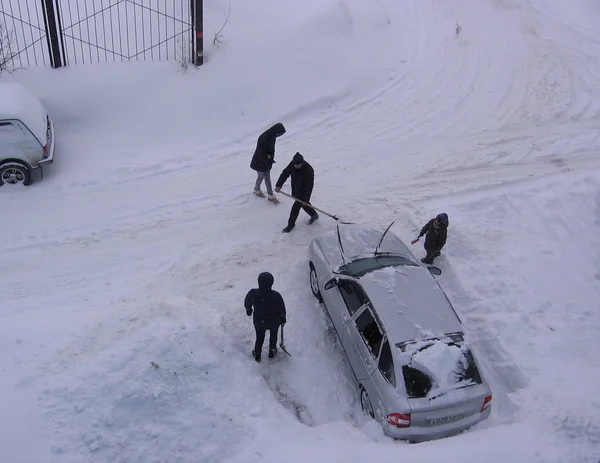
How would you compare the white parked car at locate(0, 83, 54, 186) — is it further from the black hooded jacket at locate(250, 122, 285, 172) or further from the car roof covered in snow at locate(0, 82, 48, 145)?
the black hooded jacket at locate(250, 122, 285, 172)

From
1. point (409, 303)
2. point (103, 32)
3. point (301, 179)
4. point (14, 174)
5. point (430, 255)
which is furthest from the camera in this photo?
point (103, 32)

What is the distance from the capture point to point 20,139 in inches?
389

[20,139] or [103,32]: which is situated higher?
[103,32]

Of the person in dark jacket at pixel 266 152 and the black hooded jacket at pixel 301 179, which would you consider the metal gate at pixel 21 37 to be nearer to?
the person in dark jacket at pixel 266 152

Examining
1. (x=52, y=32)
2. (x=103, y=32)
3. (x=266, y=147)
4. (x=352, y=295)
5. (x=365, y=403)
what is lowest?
(x=365, y=403)

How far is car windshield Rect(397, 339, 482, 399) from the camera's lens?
6.34 m

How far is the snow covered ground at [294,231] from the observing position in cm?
609

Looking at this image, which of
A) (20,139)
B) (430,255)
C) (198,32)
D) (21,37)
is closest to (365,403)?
(430,255)

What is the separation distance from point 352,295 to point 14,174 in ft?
22.6

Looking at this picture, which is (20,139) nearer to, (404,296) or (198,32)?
(198,32)

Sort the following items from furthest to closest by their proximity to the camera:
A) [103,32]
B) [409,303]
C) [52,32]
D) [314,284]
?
1. [103,32]
2. [52,32]
3. [314,284]
4. [409,303]

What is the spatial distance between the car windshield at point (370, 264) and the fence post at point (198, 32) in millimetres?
7616

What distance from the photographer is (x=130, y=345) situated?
256 inches

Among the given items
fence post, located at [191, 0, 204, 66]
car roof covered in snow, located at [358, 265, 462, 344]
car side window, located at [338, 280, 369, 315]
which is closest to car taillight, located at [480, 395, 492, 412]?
car roof covered in snow, located at [358, 265, 462, 344]
